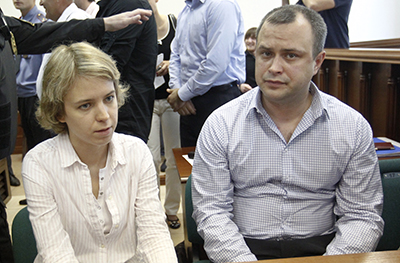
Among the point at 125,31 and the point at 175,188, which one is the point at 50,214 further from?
the point at 175,188

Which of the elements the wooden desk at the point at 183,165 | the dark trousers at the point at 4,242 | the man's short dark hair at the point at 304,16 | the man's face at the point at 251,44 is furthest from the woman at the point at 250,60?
the dark trousers at the point at 4,242

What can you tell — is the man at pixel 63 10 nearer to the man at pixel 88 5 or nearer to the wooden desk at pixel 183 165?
the man at pixel 88 5

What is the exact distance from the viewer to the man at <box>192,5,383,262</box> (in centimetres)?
155

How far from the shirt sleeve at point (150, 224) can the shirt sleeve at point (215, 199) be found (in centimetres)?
19

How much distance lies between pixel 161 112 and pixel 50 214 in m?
1.88

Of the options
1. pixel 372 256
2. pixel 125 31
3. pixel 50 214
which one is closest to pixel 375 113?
pixel 125 31

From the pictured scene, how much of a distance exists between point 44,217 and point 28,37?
1.13 m

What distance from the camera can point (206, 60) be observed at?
8.30ft

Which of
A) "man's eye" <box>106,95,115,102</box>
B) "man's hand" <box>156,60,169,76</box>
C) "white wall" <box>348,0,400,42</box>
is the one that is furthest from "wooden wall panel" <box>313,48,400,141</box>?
"white wall" <box>348,0,400,42</box>

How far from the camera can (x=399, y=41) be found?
538cm

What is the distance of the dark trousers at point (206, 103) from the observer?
8.74 feet

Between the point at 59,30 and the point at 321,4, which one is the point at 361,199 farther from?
the point at 321,4

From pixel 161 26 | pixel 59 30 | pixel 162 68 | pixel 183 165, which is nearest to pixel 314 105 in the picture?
pixel 183 165

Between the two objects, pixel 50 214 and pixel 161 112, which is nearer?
pixel 50 214
